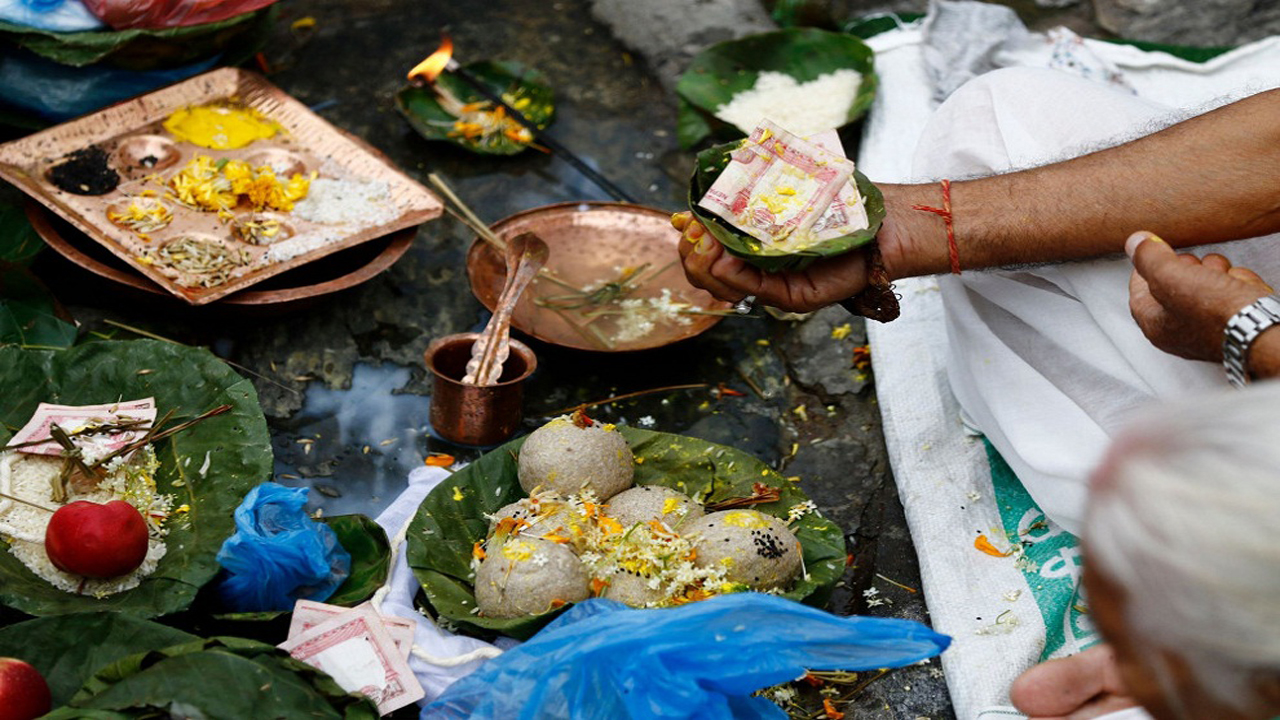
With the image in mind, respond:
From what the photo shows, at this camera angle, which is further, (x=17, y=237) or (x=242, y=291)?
(x=17, y=237)

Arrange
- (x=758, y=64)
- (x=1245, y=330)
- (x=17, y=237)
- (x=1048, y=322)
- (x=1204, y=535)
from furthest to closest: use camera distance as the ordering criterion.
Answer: (x=758, y=64), (x=17, y=237), (x=1048, y=322), (x=1245, y=330), (x=1204, y=535)

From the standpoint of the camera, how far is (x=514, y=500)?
304 cm

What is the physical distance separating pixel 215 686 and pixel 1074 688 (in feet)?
5.48

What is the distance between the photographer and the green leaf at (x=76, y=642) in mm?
2436

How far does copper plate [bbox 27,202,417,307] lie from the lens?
11.8ft

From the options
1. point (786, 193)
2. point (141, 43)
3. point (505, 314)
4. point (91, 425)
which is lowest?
point (505, 314)

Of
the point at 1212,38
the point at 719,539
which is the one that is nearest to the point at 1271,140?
the point at 719,539

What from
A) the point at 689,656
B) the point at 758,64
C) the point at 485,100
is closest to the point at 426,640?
the point at 689,656

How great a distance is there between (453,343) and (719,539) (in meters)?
1.22

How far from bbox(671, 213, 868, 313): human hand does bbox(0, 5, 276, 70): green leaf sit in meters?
2.30

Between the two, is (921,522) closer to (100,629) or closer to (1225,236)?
(1225,236)

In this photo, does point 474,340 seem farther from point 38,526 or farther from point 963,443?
point 963,443

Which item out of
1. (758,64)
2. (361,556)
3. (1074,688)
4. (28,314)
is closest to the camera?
(1074,688)

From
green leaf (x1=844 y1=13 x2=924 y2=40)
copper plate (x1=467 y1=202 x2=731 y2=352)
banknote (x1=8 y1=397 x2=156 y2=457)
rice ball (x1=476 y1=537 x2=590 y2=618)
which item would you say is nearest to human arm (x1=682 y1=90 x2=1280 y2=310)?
copper plate (x1=467 y1=202 x2=731 y2=352)
